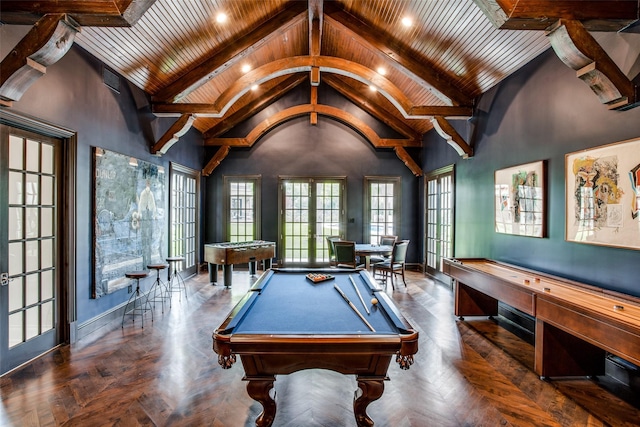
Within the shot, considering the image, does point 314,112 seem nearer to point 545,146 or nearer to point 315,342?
point 545,146

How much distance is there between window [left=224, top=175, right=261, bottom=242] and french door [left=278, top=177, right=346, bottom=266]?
0.75 meters

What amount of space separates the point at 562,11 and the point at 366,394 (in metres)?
3.56

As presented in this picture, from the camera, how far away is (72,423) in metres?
2.30

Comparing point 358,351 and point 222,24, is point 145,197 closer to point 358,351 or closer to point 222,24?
point 222,24

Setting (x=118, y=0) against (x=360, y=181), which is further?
(x=360, y=181)

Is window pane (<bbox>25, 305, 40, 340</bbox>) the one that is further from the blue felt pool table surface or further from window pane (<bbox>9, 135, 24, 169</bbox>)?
the blue felt pool table surface

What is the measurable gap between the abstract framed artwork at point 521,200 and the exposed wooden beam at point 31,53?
17.1 ft

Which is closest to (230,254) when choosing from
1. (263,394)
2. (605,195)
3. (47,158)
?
(47,158)

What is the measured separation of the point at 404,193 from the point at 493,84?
385 cm

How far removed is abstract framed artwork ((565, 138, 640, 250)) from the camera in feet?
9.18

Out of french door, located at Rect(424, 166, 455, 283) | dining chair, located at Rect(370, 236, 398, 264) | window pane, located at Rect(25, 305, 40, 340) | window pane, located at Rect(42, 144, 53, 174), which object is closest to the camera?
window pane, located at Rect(25, 305, 40, 340)

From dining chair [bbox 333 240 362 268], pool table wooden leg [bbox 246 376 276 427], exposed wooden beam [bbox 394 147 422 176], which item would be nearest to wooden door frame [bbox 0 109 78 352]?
pool table wooden leg [bbox 246 376 276 427]

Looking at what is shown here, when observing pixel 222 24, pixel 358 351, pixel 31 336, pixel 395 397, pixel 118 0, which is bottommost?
pixel 395 397

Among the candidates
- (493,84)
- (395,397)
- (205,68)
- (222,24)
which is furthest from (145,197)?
(493,84)
